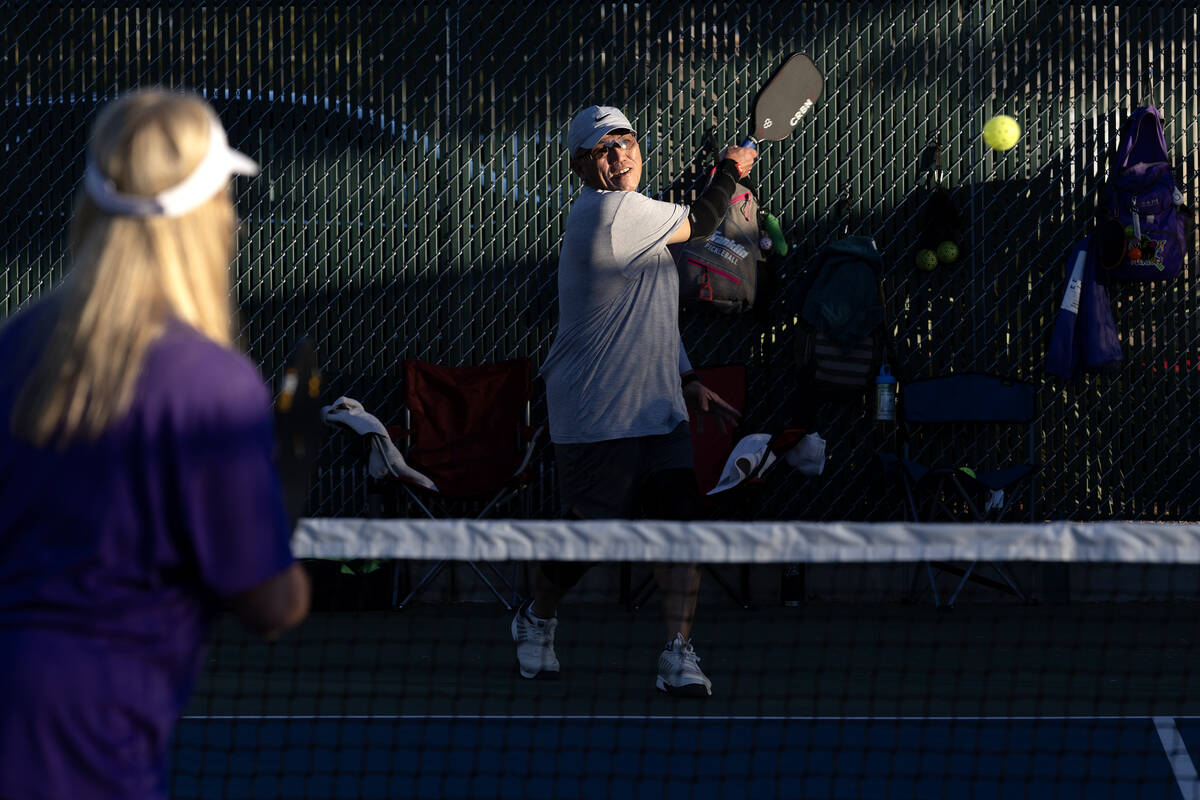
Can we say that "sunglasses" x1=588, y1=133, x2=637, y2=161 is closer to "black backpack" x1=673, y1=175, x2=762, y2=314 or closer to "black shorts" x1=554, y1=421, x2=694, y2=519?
"black shorts" x1=554, y1=421, x2=694, y2=519

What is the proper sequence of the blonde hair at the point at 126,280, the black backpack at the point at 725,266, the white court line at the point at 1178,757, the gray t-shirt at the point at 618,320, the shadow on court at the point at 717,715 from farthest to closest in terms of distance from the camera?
the black backpack at the point at 725,266 < the gray t-shirt at the point at 618,320 < the shadow on court at the point at 717,715 < the white court line at the point at 1178,757 < the blonde hair at the point at 126,280

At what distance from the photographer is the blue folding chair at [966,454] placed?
696 cm

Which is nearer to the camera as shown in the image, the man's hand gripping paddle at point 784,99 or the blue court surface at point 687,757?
the blue court surface at point 687,757

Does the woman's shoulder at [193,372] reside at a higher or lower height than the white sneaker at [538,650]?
higher

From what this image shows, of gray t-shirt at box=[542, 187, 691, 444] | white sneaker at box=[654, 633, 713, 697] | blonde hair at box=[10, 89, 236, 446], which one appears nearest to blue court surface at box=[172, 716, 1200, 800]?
white sneaker at box=[654, 633, 713, 697]

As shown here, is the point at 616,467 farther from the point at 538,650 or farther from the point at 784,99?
the point at 784,99

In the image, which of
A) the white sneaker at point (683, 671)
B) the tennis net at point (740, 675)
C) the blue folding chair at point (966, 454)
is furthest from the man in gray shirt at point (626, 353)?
the blue folding chair at point (966, 454)

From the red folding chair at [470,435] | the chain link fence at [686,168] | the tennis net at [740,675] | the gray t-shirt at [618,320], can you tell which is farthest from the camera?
the chain link fence at [686,168]

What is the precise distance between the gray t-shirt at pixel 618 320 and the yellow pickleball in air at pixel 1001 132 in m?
3.10

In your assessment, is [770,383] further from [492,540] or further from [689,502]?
[492,540]

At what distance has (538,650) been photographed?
17.0 ft

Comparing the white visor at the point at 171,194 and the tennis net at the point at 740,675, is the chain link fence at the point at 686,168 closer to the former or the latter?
the tennis net at the point at 740,675

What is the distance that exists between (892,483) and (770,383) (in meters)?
0.82

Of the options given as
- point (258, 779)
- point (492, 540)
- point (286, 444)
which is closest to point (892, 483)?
point (258, 779)
